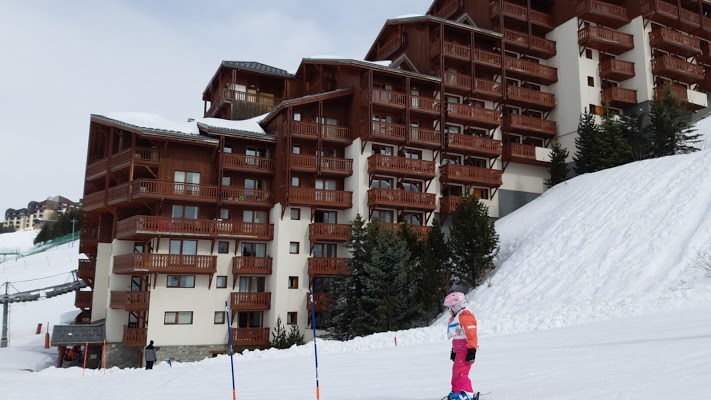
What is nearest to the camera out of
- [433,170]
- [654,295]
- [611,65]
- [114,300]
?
[654,295]

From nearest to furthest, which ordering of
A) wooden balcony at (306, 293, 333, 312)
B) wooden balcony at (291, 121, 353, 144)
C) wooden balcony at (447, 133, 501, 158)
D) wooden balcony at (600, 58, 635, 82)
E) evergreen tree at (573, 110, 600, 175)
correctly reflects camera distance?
wooden balcony at (306, 293, 333, 312) < wooden balcony at (291, 121, 353, 144) < evergreen tree at (573, 110, 600, 175) < wooden balcony at (447, 133, 501, 158) < wooden balcony at (600, 58, 635, 82)

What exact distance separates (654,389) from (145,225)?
94.8 ft

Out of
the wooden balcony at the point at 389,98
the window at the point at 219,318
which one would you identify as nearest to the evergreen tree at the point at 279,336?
the window at the point at 219,318

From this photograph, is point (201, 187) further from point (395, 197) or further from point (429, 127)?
point (429, 127)

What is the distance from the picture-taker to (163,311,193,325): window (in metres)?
32.9

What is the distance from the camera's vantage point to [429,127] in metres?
40.4

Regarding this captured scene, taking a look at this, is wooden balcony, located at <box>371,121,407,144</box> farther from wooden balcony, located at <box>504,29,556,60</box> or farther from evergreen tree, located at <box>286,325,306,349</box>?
wooden balcony, located at <box>504,29,556,60</box>

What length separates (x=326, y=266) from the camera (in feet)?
116

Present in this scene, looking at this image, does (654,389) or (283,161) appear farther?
(283,161)

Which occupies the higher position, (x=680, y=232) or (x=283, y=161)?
(x=283, y=161)

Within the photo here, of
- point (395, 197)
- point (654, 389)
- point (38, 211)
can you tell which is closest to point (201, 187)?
point (395, 197)

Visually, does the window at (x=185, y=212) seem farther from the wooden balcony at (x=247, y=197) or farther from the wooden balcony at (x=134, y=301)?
the wooden balcony at (x=134, y=301)

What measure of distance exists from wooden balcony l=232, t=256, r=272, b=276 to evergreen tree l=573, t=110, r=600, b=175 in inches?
899

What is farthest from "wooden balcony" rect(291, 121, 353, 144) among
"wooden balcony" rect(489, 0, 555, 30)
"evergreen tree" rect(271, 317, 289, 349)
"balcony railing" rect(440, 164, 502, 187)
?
"wooden balcony" rect(489, 0, 555, 30)
